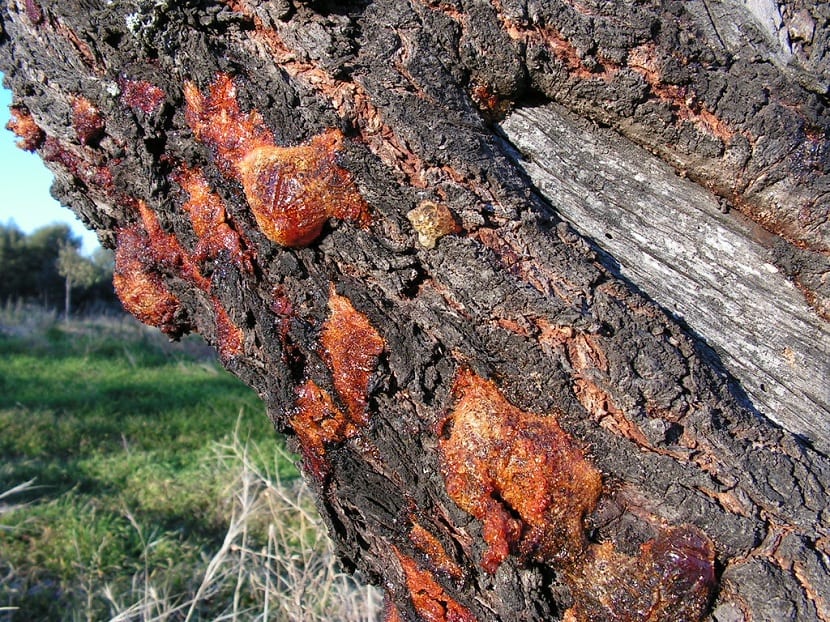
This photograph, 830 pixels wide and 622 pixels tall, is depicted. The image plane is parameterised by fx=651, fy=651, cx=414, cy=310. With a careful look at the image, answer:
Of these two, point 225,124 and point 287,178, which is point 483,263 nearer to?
point 287,178

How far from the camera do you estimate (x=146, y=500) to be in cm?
687

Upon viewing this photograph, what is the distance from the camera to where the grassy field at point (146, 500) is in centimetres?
412

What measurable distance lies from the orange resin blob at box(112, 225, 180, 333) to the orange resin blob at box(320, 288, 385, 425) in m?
0.60

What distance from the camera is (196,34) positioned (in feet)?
4.81

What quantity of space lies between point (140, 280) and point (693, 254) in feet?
4.74

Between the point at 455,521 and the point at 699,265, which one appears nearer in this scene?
the point at 455,521

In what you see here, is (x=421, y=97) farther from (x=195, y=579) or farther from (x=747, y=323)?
(x=195, y=579)

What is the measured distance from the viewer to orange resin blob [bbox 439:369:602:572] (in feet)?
4.32

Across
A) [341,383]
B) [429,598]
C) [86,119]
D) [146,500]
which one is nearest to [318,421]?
→ [341,383]

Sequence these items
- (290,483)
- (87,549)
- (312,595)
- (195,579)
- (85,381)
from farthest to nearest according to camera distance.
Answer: (85,381) → (290,483) → (87,549) → (195,579) → (312,595)

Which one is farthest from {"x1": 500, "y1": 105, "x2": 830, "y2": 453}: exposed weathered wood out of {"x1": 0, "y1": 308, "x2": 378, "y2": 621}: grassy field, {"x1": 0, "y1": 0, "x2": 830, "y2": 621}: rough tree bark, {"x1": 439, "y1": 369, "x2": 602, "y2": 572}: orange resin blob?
{"x1": 0, "y1": 308, "x2": 378, "y2": 621}: grassy field

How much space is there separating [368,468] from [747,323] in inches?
37.4

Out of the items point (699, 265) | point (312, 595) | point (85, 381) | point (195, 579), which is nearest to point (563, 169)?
point (699, 265)

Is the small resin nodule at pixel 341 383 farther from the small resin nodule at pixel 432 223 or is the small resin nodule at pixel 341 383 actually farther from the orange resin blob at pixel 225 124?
the orange resin blob at pixel 225 124
